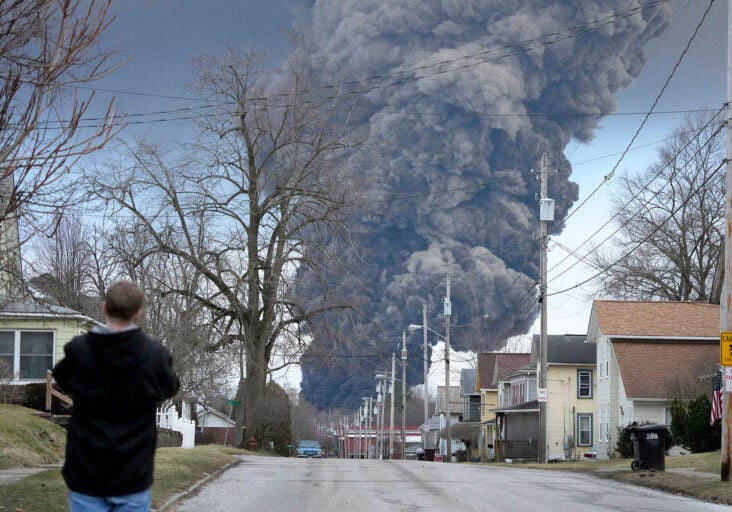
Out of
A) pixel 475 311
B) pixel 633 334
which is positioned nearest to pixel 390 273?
pixel 475 311

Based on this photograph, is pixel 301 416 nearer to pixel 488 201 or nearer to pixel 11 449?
pixel 488 201

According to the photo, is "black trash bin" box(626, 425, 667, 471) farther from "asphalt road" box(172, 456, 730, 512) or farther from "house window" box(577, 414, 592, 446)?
"house window" box(577, 414, 592, 446)

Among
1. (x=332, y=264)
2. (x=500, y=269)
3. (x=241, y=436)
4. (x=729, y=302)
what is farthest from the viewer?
(x=500, y=269)

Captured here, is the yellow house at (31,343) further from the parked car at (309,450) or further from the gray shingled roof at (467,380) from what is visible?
the gray shingled roof at (467,380)

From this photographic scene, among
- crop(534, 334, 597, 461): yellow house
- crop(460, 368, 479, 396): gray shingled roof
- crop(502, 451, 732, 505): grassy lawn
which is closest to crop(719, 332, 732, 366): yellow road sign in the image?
crop(502, 451, 732, 505): grassy lawn

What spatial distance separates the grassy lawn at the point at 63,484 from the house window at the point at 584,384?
36444mm

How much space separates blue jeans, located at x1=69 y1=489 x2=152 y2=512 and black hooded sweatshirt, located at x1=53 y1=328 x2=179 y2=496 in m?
0.03

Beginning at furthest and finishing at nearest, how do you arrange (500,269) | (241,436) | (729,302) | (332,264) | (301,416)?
(500,269) < (301,416) < (241,436) < (332,264) < (729,302)

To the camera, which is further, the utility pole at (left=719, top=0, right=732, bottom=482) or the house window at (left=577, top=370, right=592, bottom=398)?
the house window at (left=577, top=370, right=592, bottom=398)

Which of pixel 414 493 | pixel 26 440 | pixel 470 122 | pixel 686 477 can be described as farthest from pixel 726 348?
pixel 470 122

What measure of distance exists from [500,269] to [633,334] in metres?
79.5

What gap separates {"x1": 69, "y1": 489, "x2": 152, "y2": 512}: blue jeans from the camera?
578cm

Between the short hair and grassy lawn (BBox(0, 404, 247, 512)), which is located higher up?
the short hair

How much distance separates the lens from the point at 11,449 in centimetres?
2175
